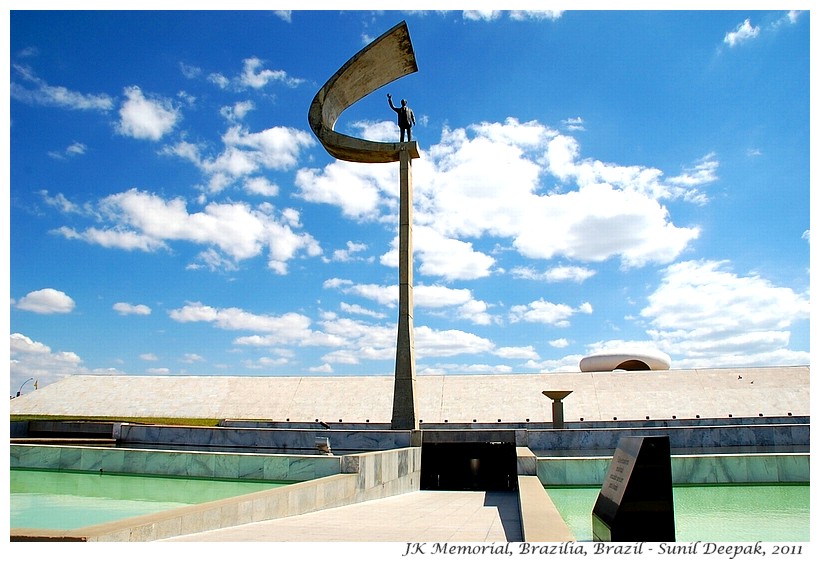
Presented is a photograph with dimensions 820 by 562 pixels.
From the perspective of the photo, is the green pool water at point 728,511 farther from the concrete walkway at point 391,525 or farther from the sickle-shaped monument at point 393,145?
the sickle-shaped monument at point 393,145

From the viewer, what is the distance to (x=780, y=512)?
704 centimetres

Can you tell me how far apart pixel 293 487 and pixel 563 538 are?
3.29m

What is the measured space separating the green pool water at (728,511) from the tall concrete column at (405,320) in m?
4.93

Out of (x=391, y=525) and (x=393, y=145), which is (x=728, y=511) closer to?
(x=391, y=525)

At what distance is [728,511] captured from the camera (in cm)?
716

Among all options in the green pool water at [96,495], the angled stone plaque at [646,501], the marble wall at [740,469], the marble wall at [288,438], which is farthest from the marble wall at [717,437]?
the angled stone plaque at [646,501]

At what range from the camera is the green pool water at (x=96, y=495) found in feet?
18.1

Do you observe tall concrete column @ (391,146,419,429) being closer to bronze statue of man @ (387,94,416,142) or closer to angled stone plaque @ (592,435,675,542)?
bronze statue of man @ (387,94,416,142)

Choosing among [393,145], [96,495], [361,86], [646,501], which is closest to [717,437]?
[646,501]

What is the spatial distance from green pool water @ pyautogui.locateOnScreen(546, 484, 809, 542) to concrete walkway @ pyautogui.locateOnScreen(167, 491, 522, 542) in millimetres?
734

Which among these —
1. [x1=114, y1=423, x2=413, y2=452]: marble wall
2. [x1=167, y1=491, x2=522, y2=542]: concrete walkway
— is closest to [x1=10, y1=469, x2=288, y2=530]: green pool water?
[x1=167, y1=491, x2=522, y2=542]: concrete walkway

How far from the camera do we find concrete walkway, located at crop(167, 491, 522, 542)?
16.6 ft
